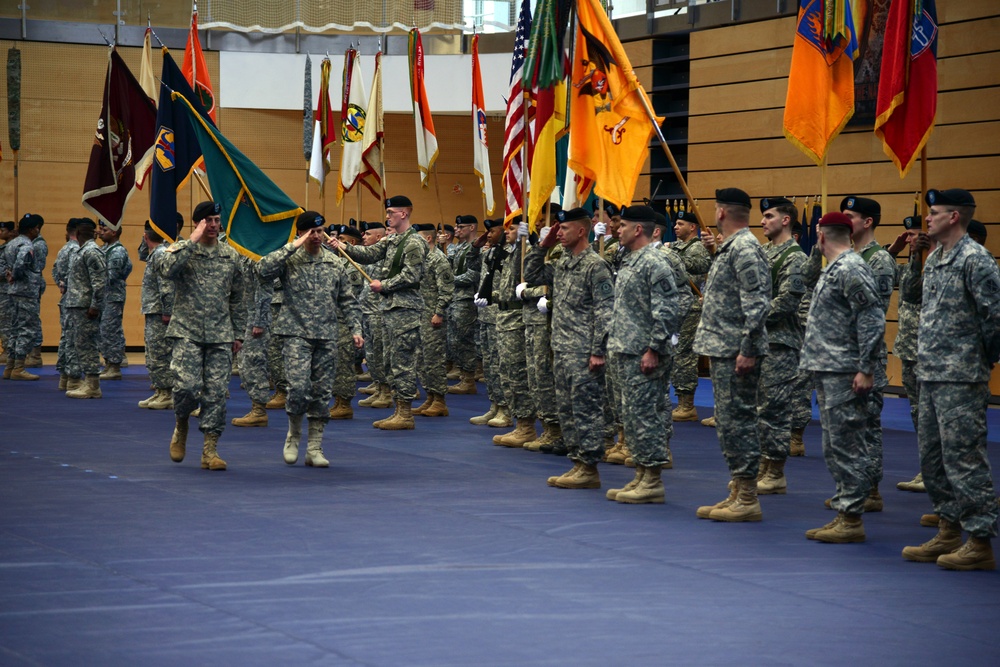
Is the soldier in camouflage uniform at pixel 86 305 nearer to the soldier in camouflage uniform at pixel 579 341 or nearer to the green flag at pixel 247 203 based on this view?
the green flag at pixel 247 203

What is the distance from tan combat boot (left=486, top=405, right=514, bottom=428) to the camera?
12.2 meters

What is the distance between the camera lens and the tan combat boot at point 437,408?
13126 millimetres

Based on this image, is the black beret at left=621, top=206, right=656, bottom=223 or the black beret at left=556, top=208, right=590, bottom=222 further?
the black beret at left=556, top=208, right=590, bottom=222

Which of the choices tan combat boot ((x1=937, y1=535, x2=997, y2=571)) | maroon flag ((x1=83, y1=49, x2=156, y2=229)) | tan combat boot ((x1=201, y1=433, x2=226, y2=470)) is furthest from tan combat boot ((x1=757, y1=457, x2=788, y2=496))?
maroon flag ((x1=83, y1=49, x2=156, y2=229))

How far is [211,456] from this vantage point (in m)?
9.17

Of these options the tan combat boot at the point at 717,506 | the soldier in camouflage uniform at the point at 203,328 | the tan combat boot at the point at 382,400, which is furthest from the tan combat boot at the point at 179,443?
the tan combat boot at the point at 382,400

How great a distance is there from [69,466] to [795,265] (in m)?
5.30

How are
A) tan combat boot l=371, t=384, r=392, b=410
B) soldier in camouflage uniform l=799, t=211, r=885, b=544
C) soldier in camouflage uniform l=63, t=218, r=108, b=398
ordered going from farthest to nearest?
soldier in camouflage uniform l=63, t=218, r=108, b=398 → tan combat boot l=371, t=384, r=392, b=410 → soldier in camouflage uniform l=799, t=211, r=885, b=544

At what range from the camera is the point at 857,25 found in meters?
9.34

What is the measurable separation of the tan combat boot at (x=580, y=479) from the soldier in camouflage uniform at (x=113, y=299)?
7.44 m

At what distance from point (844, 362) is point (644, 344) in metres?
1.44

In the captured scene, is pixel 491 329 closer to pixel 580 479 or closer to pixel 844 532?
pixel 580 479

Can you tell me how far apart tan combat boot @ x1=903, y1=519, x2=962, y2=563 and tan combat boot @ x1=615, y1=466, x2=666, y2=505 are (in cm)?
188

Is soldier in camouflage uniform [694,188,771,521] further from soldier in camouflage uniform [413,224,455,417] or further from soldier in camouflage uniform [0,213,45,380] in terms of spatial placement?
soldier in camouflage uniform [0,213,45,380]
